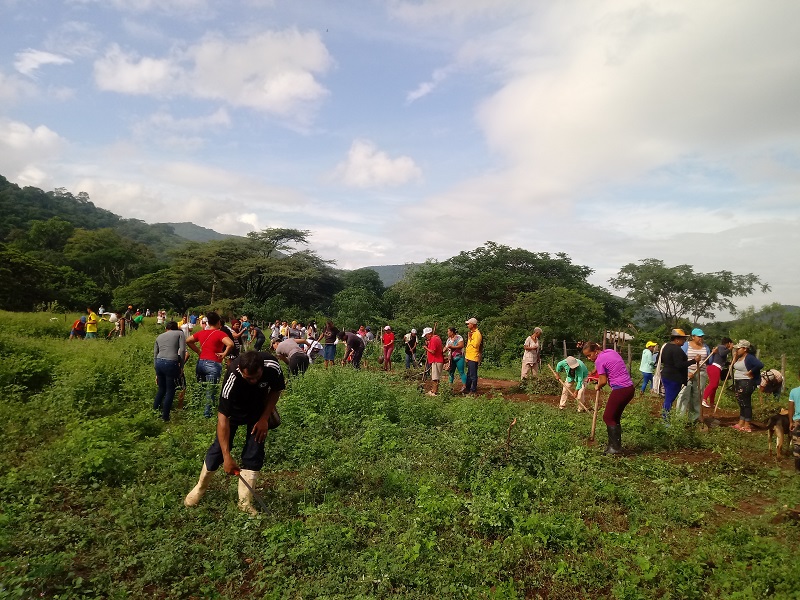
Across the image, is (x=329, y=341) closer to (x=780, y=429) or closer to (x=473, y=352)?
(x=473, y=352)

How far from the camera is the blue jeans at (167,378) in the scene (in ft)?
24.9

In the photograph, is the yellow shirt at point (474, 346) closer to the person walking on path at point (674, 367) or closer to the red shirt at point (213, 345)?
the person walking on path at point (674, 367)

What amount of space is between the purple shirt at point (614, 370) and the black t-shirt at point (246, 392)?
185 inches

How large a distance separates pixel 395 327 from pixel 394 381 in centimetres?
1312

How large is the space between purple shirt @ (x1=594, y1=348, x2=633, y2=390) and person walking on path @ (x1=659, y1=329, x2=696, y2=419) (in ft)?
5.23

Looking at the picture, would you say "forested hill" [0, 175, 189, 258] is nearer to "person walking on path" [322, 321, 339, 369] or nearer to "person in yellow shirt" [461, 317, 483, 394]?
Answer: "person walking on path" [322, 321, 339, 369]

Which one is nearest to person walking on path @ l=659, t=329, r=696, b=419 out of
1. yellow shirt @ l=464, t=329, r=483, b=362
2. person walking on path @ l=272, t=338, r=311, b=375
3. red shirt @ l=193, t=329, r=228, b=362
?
yellow shirt @ l=464, t=329, r=483, b=362

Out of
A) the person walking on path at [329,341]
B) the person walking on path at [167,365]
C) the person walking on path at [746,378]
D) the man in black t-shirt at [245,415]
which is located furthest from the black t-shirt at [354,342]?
the man in black t-shirt at [245,415]

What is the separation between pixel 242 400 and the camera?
4.67m

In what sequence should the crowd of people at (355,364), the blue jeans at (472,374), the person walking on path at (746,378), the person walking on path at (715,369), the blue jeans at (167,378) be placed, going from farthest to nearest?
1. the blue jeans at (472,374)
2. the person walking on path at (715,369)
3. the person walking on path at (746,378)
4. the blue jeans at (167,378)
5. the crowd of people at (355,364)

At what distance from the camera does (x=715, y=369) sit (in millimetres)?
10164

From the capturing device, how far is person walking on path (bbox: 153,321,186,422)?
764 cm

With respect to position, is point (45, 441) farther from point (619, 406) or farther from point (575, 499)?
point (619, 406)

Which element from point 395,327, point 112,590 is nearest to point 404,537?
point 112,590
